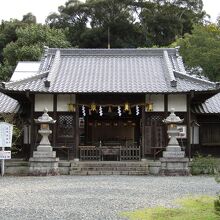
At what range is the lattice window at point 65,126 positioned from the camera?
1980 cm

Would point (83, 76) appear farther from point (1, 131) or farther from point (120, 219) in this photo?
point (120, 219)

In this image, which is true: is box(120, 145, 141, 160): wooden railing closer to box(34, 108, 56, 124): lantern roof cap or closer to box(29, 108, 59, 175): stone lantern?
box(29, 108, 59, 175): stone lantern

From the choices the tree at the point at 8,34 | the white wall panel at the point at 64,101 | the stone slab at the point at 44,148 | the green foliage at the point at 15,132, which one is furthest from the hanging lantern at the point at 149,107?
the tree at the point at 8,34

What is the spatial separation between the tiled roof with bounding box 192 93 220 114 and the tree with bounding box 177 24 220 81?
670 cm

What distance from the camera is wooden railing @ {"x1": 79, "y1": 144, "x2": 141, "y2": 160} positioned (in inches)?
771

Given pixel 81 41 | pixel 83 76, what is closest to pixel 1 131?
pixel 83 76

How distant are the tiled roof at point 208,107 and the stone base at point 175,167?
14.1ft

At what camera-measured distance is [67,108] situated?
1989cm

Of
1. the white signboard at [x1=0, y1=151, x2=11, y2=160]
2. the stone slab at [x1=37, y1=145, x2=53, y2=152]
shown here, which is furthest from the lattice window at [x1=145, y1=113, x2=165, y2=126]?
the white signboard at [x1=0, y1=151, x2=11, y2=160]

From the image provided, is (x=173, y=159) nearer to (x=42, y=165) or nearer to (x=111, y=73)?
(x=42, y=165)

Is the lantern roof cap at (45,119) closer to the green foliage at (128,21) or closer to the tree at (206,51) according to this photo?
the tree at (206,51)

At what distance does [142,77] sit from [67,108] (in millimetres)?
3965

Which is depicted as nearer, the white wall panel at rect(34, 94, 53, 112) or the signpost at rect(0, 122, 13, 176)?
the signpost at rect(0, 122, 13, 176)

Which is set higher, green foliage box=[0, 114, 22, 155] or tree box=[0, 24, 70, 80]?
tree box=[0, 24, 70, 80]
